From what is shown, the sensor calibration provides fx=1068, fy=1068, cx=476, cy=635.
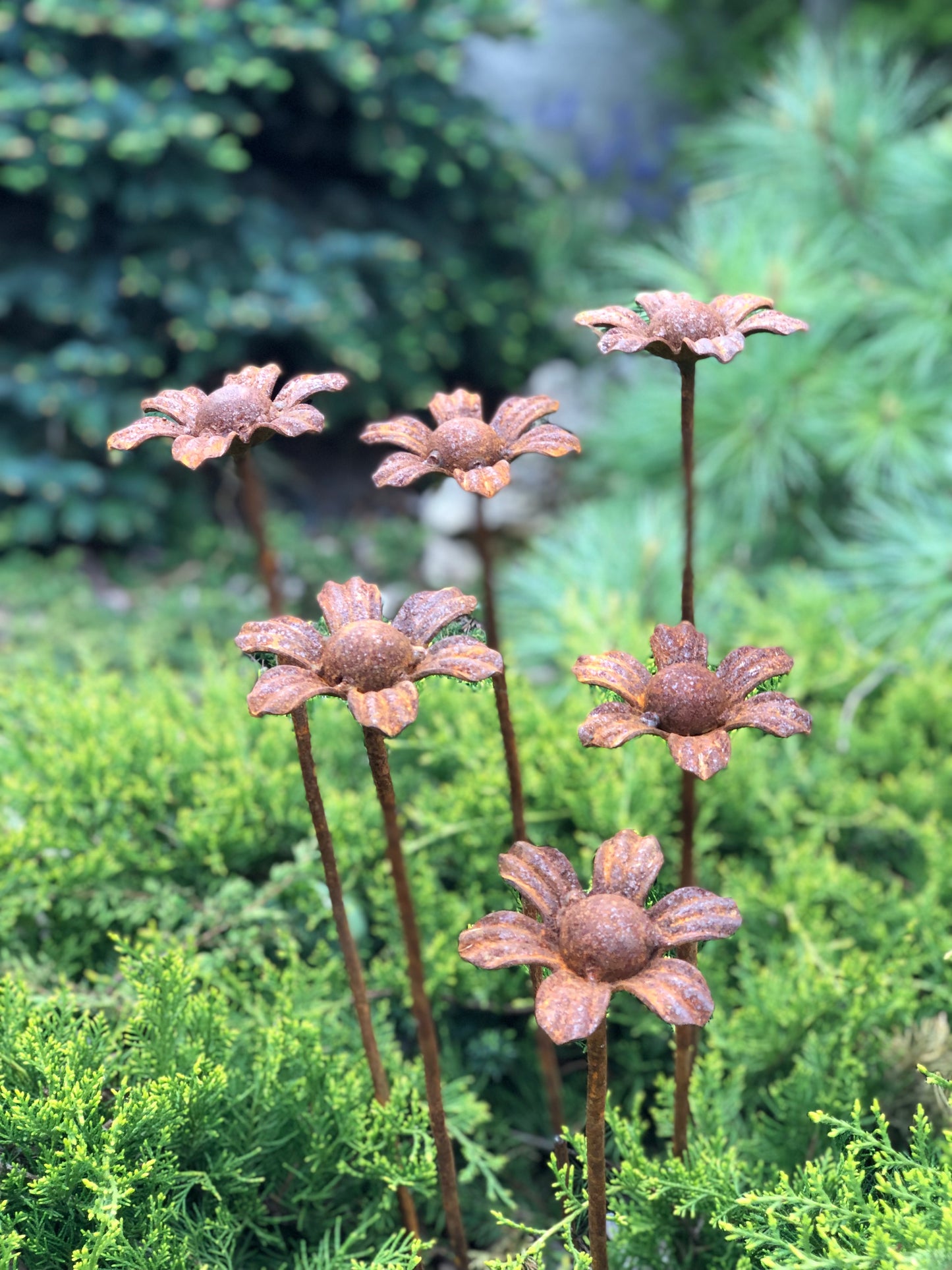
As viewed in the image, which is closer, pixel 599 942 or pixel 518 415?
pixel 599 942

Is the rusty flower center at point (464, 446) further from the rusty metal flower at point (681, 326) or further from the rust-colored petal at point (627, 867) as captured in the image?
the rust-colored petal at point (627, 867)

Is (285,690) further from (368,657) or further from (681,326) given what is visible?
(681,326)

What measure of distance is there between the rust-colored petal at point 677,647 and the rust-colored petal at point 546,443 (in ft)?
0.45

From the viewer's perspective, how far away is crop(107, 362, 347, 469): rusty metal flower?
2.22ft

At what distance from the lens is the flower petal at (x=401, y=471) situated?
0.71 meters

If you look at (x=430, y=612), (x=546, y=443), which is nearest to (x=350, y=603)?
(x=430, y=612)

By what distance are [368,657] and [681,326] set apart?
0.98 ft

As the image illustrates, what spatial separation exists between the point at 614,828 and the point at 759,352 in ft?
3.72

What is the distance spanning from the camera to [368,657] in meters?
0.63

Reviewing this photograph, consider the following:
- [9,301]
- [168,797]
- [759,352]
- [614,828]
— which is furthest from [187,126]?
[614,828]

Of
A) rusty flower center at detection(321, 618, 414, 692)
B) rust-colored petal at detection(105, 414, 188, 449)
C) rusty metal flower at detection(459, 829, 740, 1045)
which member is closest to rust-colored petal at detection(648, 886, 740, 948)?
rusty metal flower at detection(459, 829, 740, 1045)

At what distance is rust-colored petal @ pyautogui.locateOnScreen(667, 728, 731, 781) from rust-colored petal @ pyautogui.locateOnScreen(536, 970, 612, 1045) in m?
0.13

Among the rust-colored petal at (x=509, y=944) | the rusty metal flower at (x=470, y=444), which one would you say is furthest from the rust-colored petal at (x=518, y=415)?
the rust-colored petal at (x=509, y=944)

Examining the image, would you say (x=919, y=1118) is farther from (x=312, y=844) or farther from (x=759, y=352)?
(x=759, y=352)
